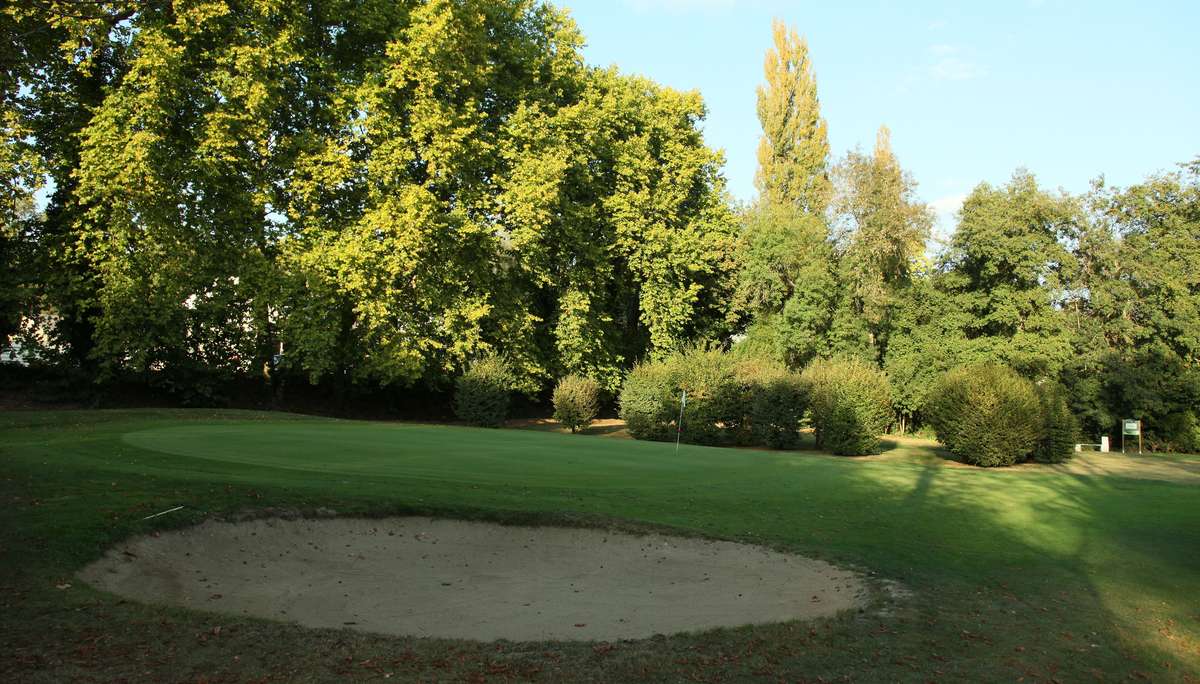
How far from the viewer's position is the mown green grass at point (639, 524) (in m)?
6.11

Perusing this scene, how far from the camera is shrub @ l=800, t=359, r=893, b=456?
2978cm

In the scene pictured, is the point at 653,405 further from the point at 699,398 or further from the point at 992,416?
the point at 992,416

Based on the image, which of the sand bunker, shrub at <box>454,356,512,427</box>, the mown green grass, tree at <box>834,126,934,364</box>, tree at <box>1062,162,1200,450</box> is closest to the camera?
the mown green grass

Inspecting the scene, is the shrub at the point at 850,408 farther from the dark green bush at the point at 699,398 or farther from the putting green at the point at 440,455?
the putting green at the point at 440,455

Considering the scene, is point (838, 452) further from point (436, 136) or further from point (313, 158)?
point (313, 158)

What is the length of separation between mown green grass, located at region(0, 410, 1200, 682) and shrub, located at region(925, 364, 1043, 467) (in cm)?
Result: 591

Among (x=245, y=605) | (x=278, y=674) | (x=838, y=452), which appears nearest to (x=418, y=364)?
(x=838, y=452)

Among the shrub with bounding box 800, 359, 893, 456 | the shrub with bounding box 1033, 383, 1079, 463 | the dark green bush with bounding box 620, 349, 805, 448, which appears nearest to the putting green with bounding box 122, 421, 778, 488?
the shrub with bounding box 800, 359, 893, 456

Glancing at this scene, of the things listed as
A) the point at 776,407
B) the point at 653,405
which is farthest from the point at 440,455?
the point at 776,407

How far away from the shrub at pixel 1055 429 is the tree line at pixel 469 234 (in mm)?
8637

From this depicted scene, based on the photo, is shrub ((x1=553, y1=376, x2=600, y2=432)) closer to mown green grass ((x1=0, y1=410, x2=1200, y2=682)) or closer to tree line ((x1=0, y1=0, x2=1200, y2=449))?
tree line ((x1=0, y1=0, x2=1200, y2=449))

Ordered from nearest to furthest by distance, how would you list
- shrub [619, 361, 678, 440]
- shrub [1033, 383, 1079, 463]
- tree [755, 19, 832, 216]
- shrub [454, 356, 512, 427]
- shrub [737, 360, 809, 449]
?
shrub [1033, 383, 1079, 463]
shrub [737, 360, 809, 449]
shrub [619, 361, 678, 440]
shrub [454, 356, 512, 427]
tree [755, 19, 832, 216]

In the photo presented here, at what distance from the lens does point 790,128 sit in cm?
5434

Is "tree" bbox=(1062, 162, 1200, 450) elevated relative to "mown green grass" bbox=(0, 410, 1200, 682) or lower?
elevated
